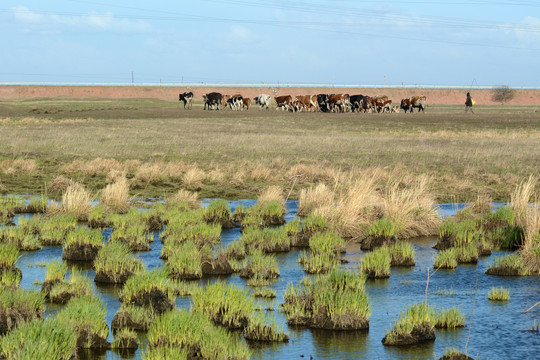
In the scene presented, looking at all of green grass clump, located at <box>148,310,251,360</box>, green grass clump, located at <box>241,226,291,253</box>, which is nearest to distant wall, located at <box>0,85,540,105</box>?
green grass clump, located at <box>241,226,291,253</box>

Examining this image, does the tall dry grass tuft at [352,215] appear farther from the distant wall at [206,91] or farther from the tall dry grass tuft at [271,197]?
the distant wall at [206,91]

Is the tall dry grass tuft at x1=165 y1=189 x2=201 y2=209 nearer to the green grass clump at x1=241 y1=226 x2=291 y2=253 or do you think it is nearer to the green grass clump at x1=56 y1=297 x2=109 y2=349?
the green grass clump at x1=241 y1=226 x2=291 y2=253

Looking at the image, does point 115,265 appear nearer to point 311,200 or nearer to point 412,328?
point 412,328

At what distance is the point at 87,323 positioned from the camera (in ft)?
30.2

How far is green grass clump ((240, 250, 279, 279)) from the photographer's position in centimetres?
1282

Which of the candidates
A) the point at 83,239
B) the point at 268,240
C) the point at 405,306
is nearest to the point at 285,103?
the point at 268,240

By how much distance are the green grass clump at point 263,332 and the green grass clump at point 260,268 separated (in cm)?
280

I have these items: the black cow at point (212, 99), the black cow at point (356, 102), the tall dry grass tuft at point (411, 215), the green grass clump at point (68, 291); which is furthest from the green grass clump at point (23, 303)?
the black cow at point (356, 102)

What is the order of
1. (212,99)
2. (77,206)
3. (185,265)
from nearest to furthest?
1. (185,265)
2. (77,206)
3. (212,99)

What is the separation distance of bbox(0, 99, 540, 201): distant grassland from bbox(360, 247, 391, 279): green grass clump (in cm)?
695

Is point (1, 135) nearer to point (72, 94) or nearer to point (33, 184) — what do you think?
point (33, 184)

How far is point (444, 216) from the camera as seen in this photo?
18.4 meters

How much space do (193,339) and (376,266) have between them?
5138 mm

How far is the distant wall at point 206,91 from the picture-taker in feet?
395
